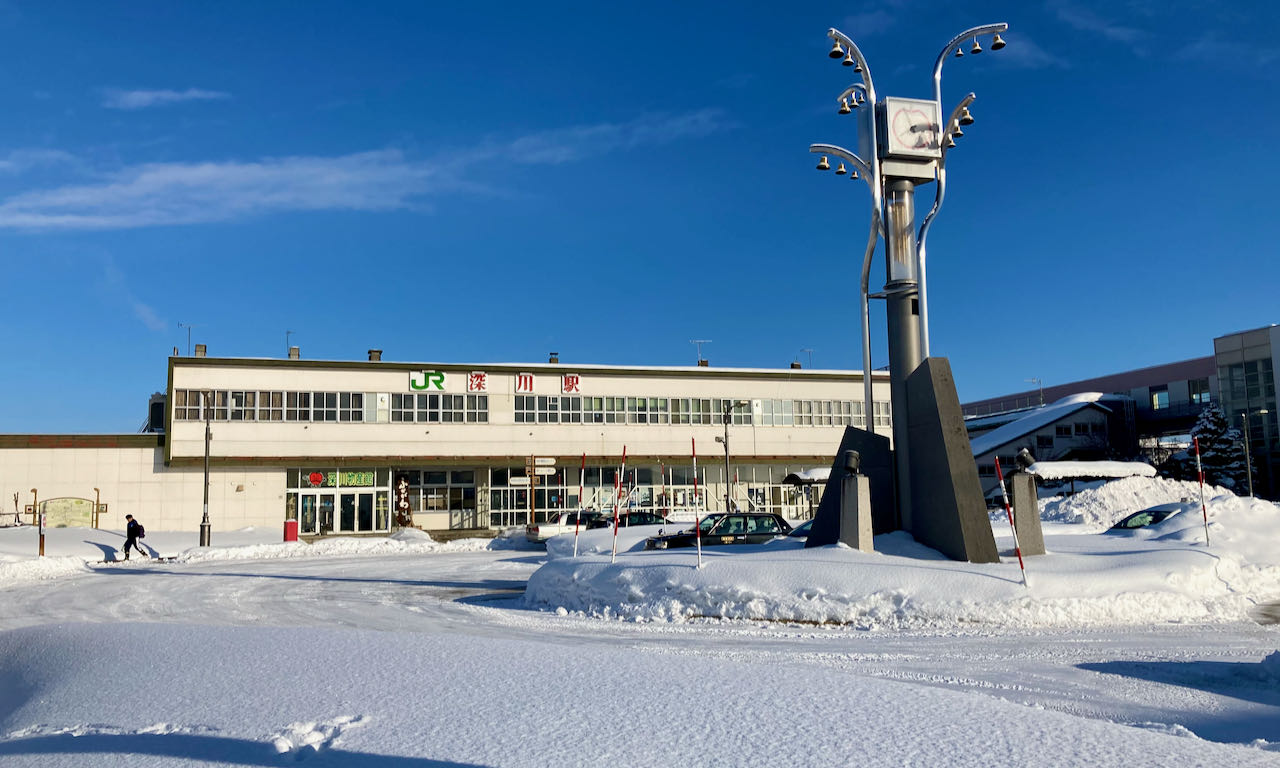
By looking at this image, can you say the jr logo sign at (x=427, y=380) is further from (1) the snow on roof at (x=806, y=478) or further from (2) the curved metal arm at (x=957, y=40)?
(2) the curved metal arm at (x=957, y=40)

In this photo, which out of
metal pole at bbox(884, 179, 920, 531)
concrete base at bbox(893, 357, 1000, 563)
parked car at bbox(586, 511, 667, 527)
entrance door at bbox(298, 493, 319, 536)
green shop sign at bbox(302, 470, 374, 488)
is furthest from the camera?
green shop sign at bbox(302, 470, 374, 488)

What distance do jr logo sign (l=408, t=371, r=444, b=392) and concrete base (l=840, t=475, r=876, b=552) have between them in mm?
36148

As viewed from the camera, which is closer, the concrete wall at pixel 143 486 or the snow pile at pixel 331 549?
the snow pile at pixel 331 549

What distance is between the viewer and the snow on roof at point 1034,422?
212 feet

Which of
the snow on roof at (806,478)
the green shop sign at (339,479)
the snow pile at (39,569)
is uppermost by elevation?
the green shop sign at (339,479)

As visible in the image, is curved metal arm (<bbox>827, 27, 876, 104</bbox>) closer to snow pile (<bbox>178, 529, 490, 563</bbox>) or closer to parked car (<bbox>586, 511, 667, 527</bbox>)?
parked car (<bbox>586, 511, 667, 527</bbox>)

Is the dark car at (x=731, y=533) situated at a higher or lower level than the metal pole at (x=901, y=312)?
lower

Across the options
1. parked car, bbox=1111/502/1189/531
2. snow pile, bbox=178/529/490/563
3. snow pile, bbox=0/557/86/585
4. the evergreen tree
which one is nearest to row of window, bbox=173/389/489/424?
snow pile, bbox=178/529/490/563

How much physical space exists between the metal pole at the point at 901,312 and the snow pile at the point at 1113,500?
20662mm

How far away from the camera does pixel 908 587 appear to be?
1298 cm

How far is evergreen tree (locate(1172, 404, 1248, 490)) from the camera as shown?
58.1 m

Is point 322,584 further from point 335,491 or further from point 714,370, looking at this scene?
point 714,370

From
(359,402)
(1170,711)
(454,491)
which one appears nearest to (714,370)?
(454,491)

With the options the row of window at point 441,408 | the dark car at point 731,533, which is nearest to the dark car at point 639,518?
the dark car at point 731,533
